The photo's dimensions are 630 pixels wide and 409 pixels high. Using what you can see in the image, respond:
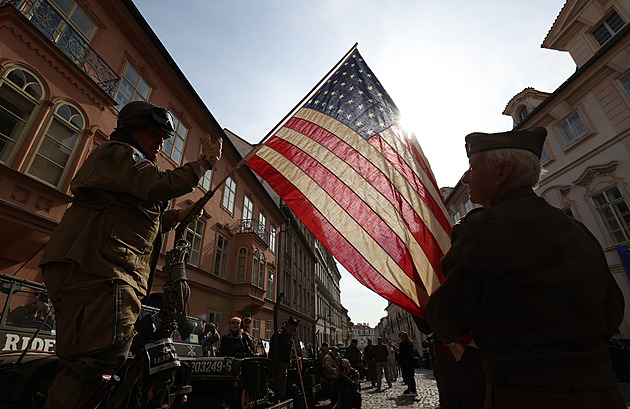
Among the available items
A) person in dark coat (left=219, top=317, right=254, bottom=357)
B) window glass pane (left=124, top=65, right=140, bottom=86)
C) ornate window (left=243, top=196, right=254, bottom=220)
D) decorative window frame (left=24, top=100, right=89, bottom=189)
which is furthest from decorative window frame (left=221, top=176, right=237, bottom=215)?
person in dark coat (left=219, top=317, right=254, bottom=357)

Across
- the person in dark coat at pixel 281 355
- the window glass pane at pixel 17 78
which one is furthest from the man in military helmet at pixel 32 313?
the window glass pane at pixel 17 78

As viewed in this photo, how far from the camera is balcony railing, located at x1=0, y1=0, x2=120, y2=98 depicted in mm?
6992

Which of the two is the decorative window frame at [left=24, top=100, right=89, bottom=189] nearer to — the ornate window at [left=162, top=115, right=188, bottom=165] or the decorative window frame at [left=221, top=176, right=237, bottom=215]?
the ornate window at [left=162, top=115, right=188, bottom=165]

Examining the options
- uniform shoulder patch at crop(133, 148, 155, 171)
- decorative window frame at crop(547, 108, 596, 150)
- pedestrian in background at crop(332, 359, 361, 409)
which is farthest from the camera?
decorative window frame at crop(547, 108, 596, 150)

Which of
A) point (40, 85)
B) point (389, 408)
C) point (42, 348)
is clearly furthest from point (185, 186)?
point (40, 85)

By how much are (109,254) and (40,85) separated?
839 centimetres

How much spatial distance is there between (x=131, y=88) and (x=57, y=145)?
4073 millimetres

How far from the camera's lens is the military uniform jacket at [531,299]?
931 mm

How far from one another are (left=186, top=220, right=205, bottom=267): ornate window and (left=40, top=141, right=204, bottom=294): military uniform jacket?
11886 mm

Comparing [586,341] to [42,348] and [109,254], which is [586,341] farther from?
[42,348]

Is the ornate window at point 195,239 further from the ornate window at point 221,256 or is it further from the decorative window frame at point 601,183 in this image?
the decorative window frame at point 601,183

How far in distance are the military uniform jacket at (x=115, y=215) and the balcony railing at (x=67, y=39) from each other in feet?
26.2

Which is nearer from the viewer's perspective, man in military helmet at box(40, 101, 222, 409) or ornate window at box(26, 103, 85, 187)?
man in military helmet at box(40, 101, 222, 409)

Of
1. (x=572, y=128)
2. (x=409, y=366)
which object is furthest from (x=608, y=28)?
(x=409, y=366)
